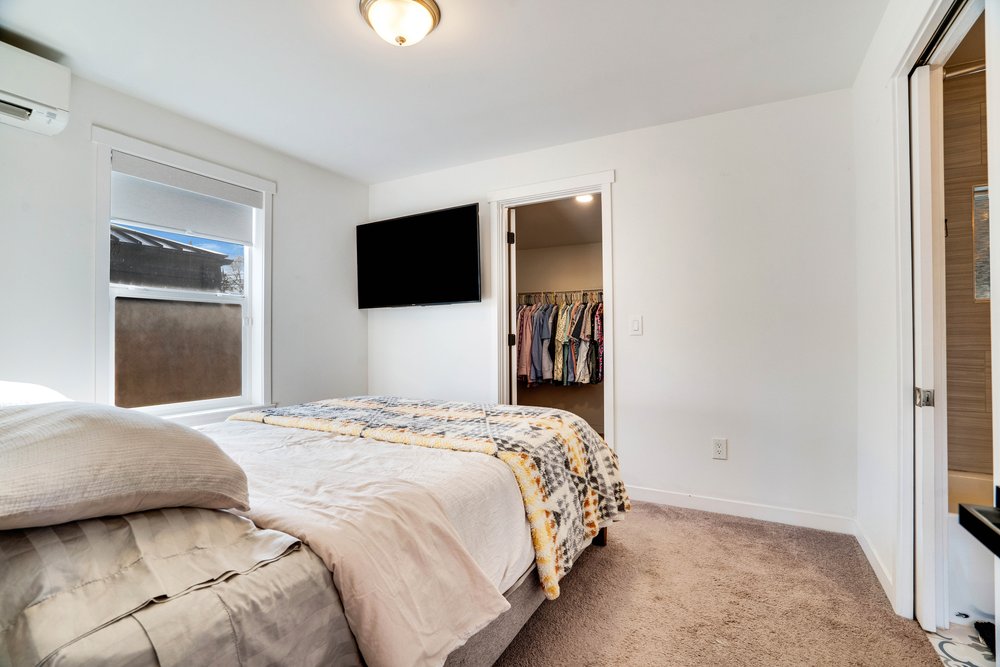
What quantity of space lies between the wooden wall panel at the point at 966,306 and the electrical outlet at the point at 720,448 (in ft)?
3.12

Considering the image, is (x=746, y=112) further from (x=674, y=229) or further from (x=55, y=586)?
(x=55, y=586)

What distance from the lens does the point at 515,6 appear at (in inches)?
70.6

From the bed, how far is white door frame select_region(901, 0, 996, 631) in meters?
1.19

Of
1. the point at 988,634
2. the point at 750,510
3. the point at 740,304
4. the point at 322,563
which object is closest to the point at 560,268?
the point at 740,304

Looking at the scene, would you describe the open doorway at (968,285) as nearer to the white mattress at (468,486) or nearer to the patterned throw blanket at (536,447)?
the patterned throw blanket at (536,447)

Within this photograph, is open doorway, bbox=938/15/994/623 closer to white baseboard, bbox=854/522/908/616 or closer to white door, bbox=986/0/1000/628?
white baseboard, bbox=854/522/908/616

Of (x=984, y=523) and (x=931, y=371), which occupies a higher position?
(x=931, y=371)

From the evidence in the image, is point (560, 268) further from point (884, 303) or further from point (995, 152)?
point (995, 152)

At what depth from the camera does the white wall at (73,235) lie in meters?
2.06

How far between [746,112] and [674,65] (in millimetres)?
732

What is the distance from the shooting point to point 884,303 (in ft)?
6.15

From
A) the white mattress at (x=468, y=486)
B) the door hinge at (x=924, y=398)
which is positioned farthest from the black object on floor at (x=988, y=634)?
the white mattress at (x=468, y=486)

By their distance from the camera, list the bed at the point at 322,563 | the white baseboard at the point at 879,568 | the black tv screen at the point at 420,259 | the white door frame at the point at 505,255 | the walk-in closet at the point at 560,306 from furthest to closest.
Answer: the walk-in closet at the point at 560,306, the black tv screen at the point at 420,259, the white door frame at the point at 505,255, the white baseboard at the point at 879,568, the bed at the point at 322,563

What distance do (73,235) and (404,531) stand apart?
8.15 feet
